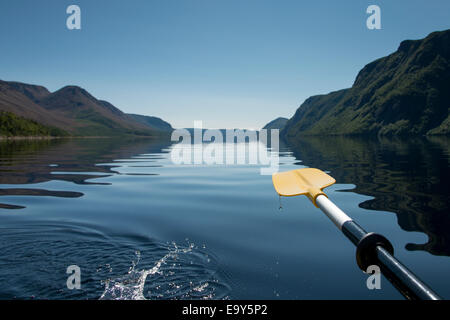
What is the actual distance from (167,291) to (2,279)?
3.20 meters

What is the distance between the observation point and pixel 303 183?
290 inches

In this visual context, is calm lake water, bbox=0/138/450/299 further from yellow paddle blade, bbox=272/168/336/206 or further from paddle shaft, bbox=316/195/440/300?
paddle shaft, bbox=316/195/440/300

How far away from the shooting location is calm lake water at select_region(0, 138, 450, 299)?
522 cm

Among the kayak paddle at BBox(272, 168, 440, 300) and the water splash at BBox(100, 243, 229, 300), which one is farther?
the water splash at BBox(100, 243, 229, 300)

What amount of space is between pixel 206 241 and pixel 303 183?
295cm

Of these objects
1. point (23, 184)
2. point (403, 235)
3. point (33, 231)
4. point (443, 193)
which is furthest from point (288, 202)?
point (23, 184)

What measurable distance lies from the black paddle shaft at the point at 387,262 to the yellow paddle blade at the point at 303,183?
8.68 feet

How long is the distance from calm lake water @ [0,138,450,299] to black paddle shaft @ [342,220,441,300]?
5.75 feet

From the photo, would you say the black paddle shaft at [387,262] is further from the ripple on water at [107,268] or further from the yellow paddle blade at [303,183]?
the yellow paddle blade at [303,183]

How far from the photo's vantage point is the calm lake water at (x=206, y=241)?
5219 millimetres

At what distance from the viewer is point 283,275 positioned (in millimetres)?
5641

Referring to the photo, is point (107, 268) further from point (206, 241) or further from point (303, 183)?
point (303, 183)

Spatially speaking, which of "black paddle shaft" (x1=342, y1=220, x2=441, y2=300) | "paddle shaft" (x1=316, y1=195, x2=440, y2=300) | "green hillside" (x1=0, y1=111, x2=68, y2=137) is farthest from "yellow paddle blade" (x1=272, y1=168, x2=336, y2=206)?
"green hillside" (x1=0, y1=111, x2=68, y2=137)

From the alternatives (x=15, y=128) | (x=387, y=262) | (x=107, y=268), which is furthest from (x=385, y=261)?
(x=15, y=128)
